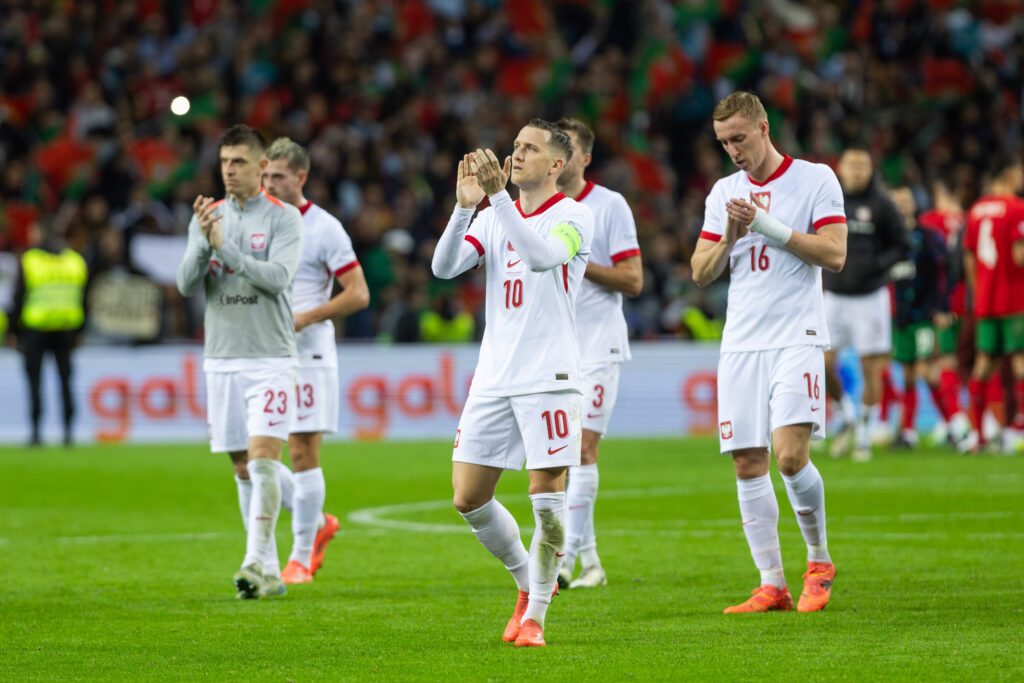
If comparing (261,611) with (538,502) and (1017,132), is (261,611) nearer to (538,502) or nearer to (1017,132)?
(538,502)

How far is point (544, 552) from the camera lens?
20.7 feet

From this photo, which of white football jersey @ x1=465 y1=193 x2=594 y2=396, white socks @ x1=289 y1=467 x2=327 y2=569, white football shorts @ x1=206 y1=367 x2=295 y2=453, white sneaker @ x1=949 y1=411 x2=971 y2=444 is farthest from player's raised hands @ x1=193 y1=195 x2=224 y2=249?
white sneaker @ x1=949 y1=411 x2=971 y2=444

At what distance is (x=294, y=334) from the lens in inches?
328

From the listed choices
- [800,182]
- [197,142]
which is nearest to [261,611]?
[800,182]

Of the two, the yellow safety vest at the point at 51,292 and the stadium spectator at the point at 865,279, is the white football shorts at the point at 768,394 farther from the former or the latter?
Answer: the yellow safety vest at the point at 51,292

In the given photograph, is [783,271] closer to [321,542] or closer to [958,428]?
Result: [321,542]

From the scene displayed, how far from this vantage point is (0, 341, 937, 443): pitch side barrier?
61.4 feet

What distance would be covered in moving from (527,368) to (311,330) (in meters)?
2.86

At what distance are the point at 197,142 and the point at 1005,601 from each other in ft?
56.6

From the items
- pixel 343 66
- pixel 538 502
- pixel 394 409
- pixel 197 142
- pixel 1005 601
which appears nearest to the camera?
pixel 538 502

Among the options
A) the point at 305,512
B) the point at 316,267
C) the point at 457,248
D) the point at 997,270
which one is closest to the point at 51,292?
the point at 316,267

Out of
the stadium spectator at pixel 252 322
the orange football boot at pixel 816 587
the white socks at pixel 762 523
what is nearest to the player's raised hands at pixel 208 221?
the stadium spectator at pixel 252 322

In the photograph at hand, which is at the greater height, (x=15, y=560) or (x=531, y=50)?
(x=531, y=50)

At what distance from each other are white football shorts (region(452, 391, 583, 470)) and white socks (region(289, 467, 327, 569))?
2.48m
